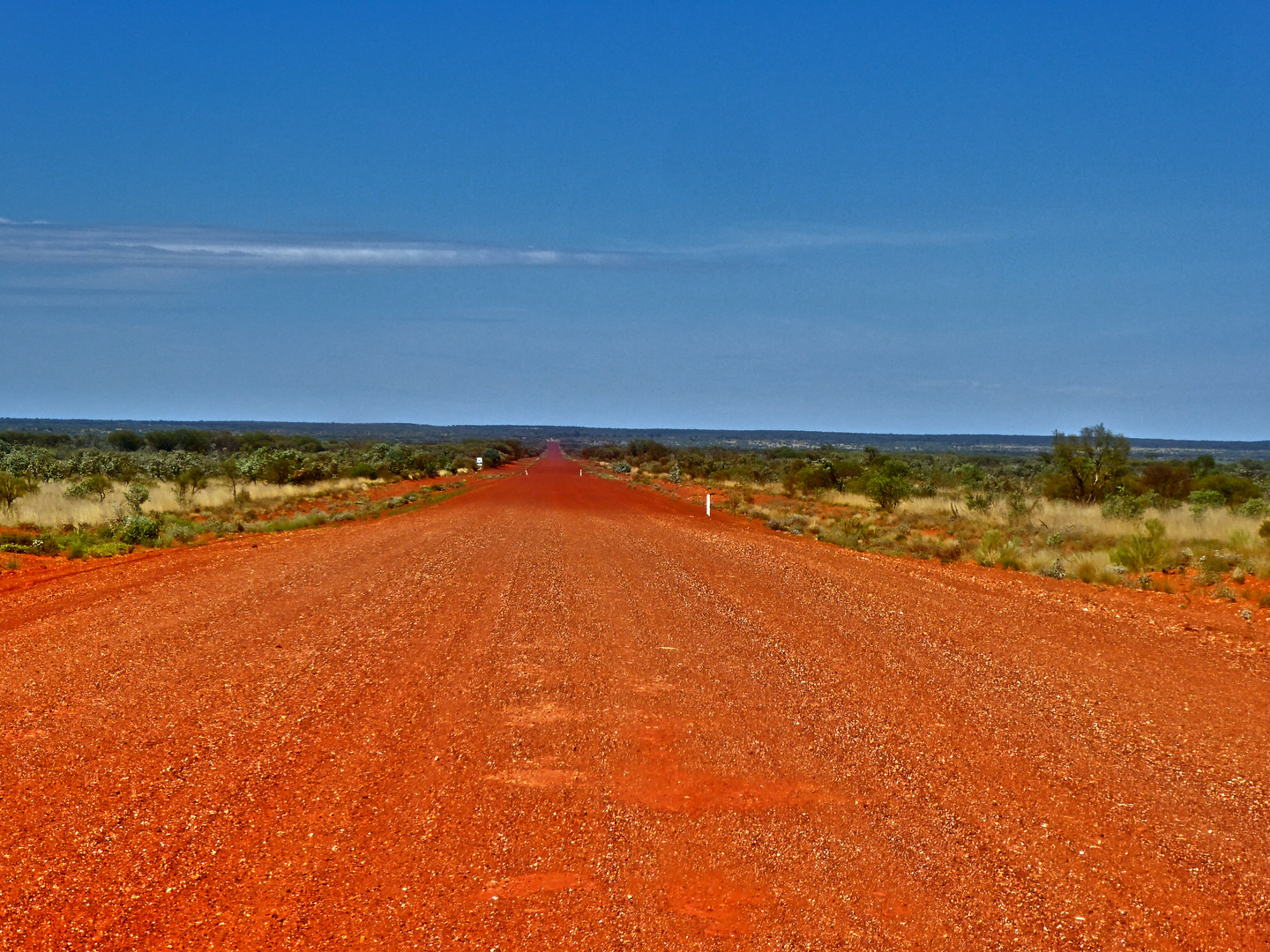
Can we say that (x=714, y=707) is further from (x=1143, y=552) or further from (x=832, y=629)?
(x=1143, y=552)

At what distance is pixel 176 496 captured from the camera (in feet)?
95.8

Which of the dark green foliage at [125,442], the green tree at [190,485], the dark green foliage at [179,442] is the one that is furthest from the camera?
the dark green foliage at [179,442]

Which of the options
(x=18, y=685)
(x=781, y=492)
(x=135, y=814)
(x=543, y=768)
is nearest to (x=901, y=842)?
(x=543, y=768)

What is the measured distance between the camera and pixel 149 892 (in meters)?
4.21

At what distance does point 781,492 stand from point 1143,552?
87.7ft

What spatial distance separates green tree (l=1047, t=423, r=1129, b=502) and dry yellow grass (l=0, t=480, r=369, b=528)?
26.2 m

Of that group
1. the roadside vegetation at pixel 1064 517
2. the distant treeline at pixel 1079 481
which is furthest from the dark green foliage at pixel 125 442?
the roadside vegetation at pixel 1064 517

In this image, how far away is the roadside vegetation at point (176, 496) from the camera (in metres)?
18.3

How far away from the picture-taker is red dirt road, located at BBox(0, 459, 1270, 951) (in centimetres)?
417

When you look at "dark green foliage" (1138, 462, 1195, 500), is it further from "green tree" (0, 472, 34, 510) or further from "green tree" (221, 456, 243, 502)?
"green tree" (0, 472, 34, 510)

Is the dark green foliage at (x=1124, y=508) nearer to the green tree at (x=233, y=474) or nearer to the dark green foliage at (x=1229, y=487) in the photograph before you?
the dark green foliage at (x=1229, y=487)

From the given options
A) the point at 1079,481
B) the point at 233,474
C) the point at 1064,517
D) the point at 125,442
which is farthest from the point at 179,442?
the point at 1064,517

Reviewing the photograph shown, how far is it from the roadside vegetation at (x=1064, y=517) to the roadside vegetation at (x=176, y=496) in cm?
1352

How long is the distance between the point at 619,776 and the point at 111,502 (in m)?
24.1
